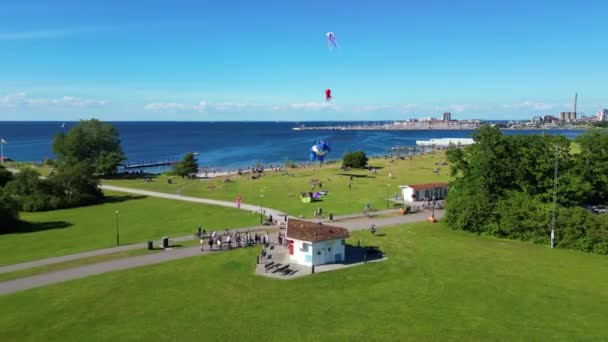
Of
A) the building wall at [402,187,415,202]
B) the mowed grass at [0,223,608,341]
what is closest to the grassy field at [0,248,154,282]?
the mowed grass at [0,223,608,341]

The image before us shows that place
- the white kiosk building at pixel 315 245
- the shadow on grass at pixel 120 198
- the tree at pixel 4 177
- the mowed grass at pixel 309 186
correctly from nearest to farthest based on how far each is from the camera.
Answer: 1. the white kiosk building at pixel 315 245
2. the mowed grass at pixel 309 186
3. the tree at pixel 4 177
4. the shadow on grass at pixel 120 198

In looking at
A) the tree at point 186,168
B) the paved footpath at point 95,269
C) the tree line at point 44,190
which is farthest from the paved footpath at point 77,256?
the tree at point 186,168

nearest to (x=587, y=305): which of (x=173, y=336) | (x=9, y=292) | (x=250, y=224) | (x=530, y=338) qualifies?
(x=530, y=338)

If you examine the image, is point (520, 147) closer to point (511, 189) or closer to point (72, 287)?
point (511, 189)

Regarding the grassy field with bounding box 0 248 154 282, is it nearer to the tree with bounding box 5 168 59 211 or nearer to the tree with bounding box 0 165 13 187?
the tree with bounding box 5 168 59 211

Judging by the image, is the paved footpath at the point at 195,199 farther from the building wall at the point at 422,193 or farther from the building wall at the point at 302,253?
the building wall at the point at 422,193

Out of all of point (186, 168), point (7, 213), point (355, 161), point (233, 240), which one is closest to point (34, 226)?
point (7, 213)
